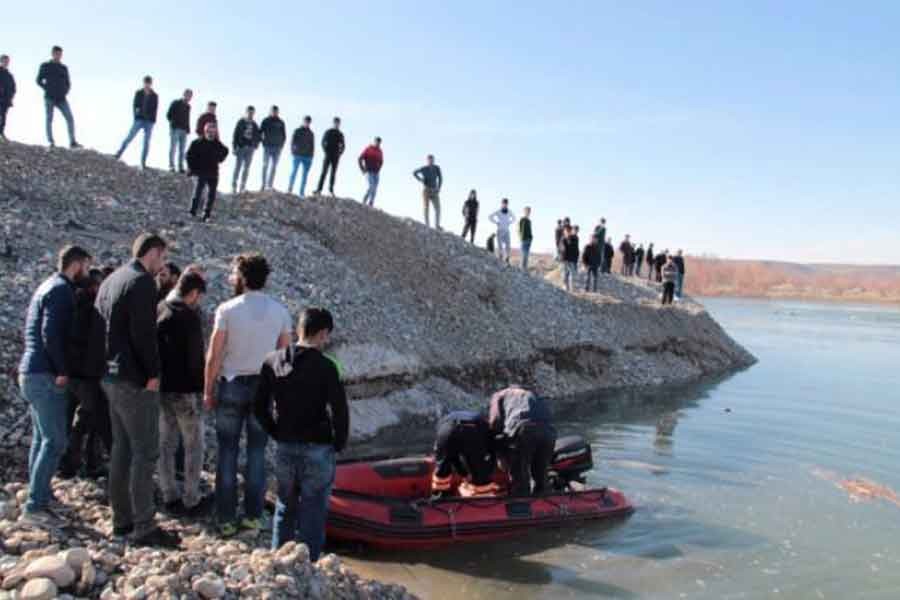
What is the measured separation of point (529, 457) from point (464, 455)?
0.69 m

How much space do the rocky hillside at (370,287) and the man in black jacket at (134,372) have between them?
3.15m

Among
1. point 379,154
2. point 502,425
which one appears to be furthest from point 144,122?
point 502,425

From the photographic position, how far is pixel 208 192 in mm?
15055

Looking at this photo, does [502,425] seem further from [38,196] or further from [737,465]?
[38,196]

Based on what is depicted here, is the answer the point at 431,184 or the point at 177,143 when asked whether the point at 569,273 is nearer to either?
the point at 431,184

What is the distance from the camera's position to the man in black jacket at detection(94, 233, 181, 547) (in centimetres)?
545

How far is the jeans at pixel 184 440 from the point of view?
644 centimetres

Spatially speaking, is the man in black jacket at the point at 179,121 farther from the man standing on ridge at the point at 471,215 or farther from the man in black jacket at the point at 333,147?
the man standing on ridge at the point at 471,215

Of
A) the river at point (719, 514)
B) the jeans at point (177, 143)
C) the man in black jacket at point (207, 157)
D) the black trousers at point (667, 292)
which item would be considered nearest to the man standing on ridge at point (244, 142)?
the jeans at point (177, 143)

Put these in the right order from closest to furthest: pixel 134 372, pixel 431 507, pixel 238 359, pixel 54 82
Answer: pixel 134 372 → pixel 238 359 → pixel 431 507 → pixel 54 82

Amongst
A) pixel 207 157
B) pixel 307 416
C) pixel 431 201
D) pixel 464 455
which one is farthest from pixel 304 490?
pixel 431 201

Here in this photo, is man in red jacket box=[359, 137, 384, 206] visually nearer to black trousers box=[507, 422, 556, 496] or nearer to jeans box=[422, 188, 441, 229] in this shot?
jeans box=[422, 188, 441, 229]

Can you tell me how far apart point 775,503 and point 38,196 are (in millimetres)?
12196

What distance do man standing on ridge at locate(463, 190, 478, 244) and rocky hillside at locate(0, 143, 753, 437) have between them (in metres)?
1.26
